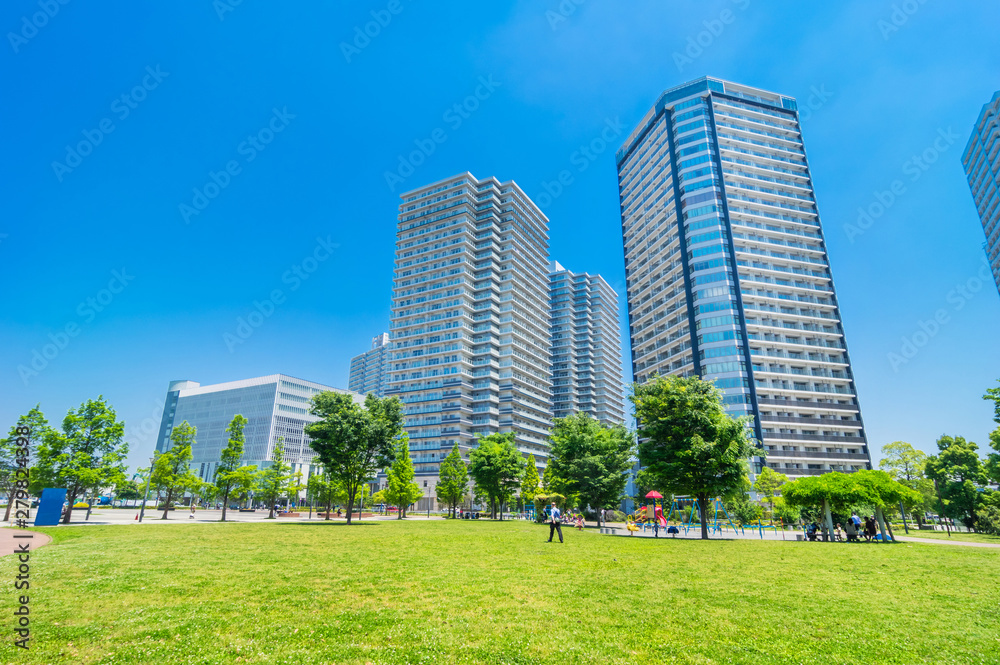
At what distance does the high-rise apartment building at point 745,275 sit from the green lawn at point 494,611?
282ft

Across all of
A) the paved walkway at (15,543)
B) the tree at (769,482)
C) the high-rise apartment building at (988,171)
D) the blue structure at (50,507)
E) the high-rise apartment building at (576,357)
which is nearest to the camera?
the paved walkway at (15,543)

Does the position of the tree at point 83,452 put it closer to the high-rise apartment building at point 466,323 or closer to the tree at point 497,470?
the tree at point 497,470

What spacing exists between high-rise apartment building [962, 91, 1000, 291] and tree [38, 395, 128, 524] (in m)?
167

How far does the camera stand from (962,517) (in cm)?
6588

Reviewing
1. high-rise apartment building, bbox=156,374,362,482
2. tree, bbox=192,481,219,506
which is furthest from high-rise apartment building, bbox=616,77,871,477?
high-rise apartment building, bbox=156,374,362,482

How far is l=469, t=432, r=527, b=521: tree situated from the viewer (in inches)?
2657

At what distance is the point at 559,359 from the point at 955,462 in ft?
403

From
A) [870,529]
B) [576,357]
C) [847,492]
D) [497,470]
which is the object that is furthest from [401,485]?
[576,357]

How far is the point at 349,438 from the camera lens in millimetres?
46312

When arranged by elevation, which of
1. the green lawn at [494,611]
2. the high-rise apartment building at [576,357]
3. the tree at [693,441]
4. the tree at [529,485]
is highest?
the high-rise apartment building at [576,357]

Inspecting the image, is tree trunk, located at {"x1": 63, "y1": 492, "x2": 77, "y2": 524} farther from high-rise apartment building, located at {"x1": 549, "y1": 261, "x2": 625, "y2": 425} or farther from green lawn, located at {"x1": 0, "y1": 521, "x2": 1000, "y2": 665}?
high-rise apartment building, located at {"x1": 549, "y1": 261, "x2": 625, "y2": 425}

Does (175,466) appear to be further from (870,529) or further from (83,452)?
(870,529)

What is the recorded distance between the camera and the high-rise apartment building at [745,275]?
94125mm

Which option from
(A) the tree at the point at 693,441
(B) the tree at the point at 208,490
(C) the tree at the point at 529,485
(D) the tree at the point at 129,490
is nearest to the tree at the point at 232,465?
(B) the tree at the point at 208,490
